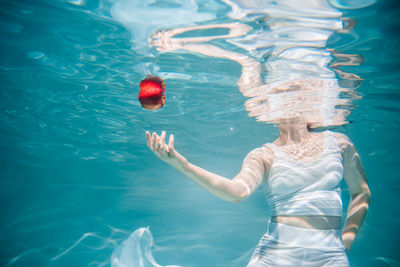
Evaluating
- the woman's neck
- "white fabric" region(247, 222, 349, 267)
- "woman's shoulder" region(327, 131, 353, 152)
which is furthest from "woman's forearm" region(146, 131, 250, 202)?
"woman's shoulder" region(327, 131, 353, 152)

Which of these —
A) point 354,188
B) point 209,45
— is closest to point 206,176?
point 354,188

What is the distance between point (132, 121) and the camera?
46.6ft

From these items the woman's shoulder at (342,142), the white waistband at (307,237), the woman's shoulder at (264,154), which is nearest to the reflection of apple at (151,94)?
the woman's shoulder at (264,154)

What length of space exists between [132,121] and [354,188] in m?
13.2

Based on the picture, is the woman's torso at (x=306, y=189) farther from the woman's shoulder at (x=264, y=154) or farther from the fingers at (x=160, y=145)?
the fingers at (x=160, y=145)

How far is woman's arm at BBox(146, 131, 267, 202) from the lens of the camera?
2.04 meters

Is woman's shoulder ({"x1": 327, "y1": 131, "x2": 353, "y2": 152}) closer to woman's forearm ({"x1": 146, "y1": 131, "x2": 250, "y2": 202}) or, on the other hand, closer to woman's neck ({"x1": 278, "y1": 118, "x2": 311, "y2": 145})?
woman's neck ({"x1": 278, "y1": 118, "x2": 311, "y2": 145})

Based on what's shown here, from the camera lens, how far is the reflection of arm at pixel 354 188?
3082 millimetres

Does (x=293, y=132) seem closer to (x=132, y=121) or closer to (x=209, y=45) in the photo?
(x=209, y=45)

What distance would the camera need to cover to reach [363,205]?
3127 mm

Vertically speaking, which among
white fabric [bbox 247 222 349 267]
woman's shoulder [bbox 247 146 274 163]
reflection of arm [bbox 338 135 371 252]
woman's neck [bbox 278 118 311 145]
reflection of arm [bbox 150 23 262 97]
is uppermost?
reflection of arm [bbox 150 23 262 97]

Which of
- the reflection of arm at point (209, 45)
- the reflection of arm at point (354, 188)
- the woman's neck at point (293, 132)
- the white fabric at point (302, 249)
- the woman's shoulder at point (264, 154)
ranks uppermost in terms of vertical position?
the reflection of arm at point (209, 45)

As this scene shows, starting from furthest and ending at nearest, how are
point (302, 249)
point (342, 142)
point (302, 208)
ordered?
point (342, 142)
point (302, 208)
point (302, 249)

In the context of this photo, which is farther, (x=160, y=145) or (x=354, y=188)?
(x=354, y=188)
